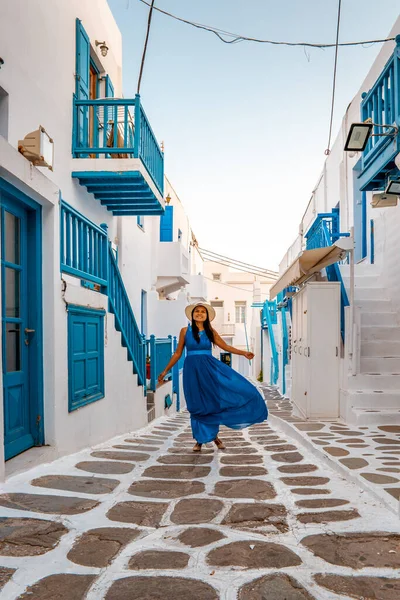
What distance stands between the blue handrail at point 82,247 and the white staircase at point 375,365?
3.71 metres

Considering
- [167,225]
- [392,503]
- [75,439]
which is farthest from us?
[167,225]

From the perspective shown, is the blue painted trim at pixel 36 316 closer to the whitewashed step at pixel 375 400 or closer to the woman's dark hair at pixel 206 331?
the woman's dark hair at pixel 206 331

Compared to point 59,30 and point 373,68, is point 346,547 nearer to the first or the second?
point 59,30

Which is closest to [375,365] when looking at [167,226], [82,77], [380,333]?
[380,333]

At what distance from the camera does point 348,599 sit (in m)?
2.22

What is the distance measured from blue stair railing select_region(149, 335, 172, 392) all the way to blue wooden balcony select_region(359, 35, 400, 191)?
5.00 m

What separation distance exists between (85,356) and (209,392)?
4.67ft

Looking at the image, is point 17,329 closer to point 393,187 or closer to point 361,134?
point 361,134

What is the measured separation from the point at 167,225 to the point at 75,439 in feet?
41.9

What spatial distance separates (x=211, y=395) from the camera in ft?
17.9

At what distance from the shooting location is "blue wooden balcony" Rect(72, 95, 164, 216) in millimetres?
7582

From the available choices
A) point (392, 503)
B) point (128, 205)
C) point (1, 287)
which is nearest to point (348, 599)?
point (392, 503)

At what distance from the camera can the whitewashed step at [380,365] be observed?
780cm

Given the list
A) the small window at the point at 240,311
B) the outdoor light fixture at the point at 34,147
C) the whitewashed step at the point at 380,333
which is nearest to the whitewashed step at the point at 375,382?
the whitewashed step at the point at 380,333
